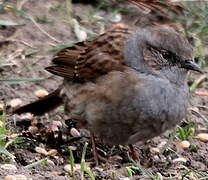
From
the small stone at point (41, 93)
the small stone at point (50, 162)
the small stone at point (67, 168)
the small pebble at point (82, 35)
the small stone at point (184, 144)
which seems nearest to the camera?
the small stone at point (67, 168)

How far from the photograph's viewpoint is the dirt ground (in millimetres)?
4684

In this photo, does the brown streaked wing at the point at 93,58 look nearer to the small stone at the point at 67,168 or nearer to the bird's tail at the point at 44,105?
the bird's tail at the point at 44,105

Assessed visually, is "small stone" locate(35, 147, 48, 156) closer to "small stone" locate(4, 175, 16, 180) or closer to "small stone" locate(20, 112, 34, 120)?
"small stone" locate(20, 112, 34, 120)

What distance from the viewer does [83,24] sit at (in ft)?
22.7

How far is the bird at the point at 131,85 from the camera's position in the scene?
473 cm

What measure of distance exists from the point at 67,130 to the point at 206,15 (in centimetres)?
218

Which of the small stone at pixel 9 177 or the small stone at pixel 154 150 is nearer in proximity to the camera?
the small stone at pixel 9 177

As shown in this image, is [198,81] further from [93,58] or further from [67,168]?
[67,168]

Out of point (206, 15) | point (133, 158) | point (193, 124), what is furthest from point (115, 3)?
point (133, 158)

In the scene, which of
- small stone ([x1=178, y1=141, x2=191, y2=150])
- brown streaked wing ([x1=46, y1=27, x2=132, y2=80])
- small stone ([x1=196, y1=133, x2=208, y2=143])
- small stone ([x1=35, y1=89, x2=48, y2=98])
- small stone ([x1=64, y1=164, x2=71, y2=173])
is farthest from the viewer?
small stone ([x1=35, y1=89, x2=48, y2=98])

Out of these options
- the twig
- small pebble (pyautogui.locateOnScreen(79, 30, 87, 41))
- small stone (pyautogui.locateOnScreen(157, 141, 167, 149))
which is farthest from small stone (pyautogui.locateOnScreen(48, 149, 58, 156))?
small pebble (pyautogui.locateOnScreen(79, 30, 87, 41))

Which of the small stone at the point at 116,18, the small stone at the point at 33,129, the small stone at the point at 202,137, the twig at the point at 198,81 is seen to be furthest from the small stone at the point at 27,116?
the small stone at the point at 116,18

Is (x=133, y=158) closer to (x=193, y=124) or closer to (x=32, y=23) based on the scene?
(x=193, y=124)

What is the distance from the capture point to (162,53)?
495cm
